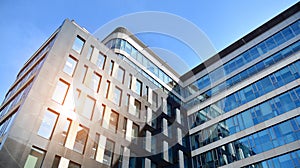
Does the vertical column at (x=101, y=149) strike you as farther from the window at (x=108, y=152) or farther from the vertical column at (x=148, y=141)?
the vertical column at (x=148, y=141)

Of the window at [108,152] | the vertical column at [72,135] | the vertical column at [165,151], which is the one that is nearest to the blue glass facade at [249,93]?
the vertical column at [165,151]

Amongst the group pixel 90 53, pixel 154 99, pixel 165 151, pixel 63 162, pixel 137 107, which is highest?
pixel 90 53

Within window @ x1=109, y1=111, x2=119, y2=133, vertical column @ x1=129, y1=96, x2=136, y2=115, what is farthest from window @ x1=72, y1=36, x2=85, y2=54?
vertical column @ x1=129, y1=96, x2=136, y2=115

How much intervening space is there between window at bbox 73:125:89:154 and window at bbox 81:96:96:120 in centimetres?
134

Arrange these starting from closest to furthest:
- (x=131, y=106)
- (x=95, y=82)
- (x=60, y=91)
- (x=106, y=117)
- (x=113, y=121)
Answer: (x=60, y=91)
(x=106, y=117)
(x=113, y=121)
(x=95, y=82)
(x=131, y=106)

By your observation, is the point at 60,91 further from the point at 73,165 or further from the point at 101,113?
the point at 73,165

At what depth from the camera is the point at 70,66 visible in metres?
23.9

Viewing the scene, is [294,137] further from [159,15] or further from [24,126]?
[24,126]

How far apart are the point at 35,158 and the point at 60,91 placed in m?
6.04

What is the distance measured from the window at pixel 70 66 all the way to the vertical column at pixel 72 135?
4943mm

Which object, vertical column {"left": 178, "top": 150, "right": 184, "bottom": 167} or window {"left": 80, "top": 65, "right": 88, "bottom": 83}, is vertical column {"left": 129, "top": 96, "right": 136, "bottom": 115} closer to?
window {"left": 80, "top": 65, "right": 88, "bottom": 83}

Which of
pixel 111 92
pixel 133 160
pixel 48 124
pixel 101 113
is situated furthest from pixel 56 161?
pixel 111 92

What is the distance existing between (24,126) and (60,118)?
9.90 ft

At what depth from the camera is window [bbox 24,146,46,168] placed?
56.7 feet
